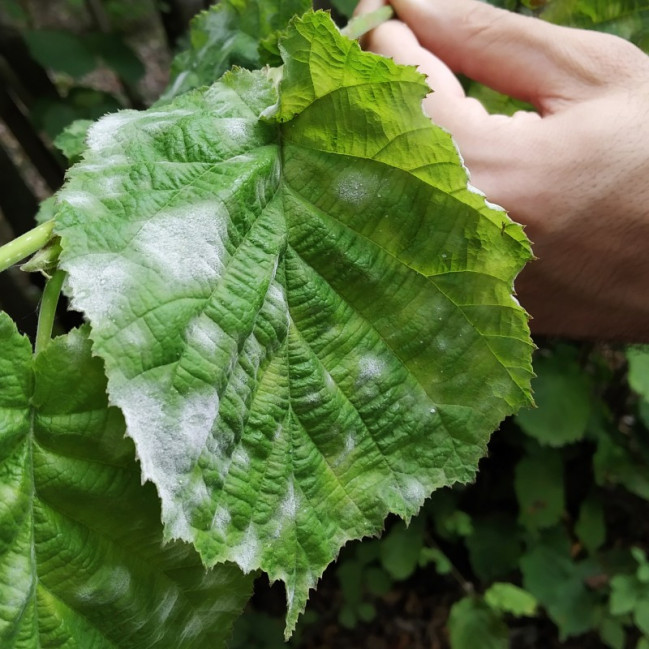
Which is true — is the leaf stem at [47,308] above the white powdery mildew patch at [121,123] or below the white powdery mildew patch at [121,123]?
below

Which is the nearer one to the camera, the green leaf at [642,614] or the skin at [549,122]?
the skin at [549,122]

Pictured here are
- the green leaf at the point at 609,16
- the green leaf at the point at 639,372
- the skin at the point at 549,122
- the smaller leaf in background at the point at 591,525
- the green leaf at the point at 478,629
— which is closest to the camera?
the skin at the point at 549,122

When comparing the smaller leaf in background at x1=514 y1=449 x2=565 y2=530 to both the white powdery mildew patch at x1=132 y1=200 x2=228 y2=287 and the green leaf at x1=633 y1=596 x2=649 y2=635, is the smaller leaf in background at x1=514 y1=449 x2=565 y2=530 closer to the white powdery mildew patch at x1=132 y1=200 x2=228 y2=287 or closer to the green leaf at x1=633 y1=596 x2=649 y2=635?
the green leaf at x1=633 y1=596 x2=649 y2=635

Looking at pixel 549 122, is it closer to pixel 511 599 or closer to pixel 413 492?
pixel 413 492

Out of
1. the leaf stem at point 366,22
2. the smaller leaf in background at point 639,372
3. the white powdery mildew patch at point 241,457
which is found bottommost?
the smaller leaf in background at point 639,372

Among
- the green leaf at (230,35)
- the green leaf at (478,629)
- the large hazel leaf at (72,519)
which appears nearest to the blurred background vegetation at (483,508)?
the green leaf at (478,629)

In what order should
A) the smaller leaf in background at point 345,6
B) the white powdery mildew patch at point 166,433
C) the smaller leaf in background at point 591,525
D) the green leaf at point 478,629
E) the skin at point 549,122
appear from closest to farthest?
1. the white powdery mildew patch at point 166,433
2. the skin at point 549,122
3. the smaller leaf in background at point 345,6
4. the green leaf at point 478,629
5. the smaller leaf in background at point 591,525

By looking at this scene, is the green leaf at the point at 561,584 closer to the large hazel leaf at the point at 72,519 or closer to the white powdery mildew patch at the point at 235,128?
the large hazel leaf at the point at 72,519
